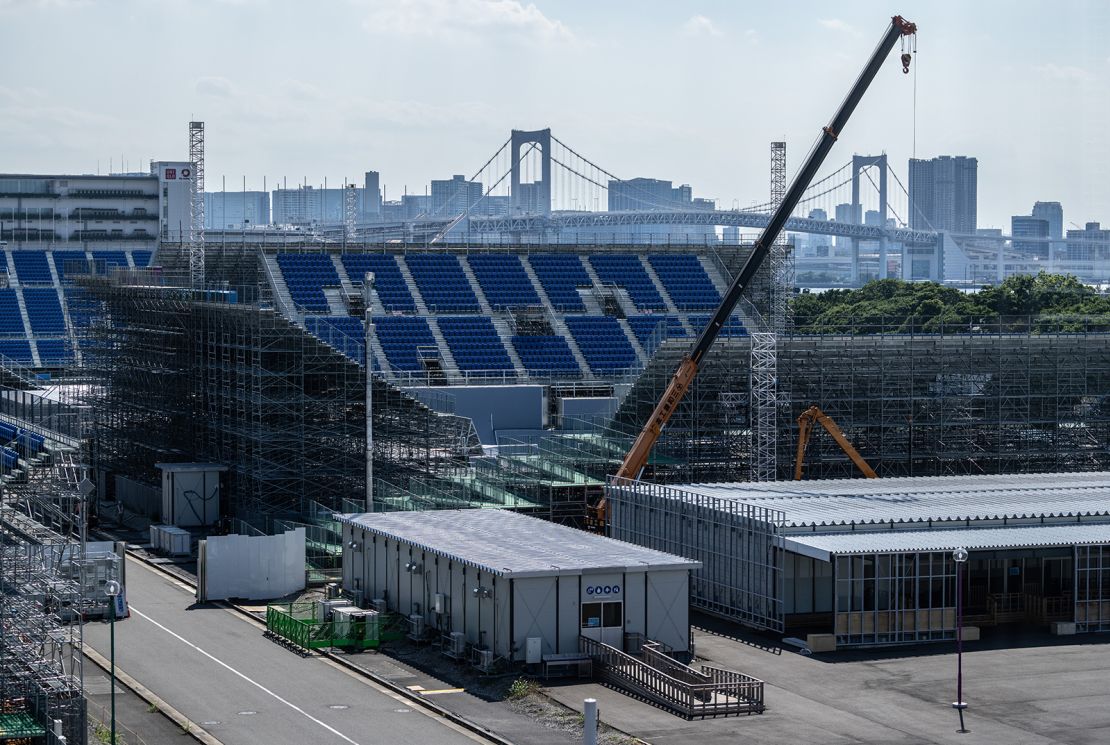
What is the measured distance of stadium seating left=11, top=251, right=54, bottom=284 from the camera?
111m

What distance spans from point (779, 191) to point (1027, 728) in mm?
58368

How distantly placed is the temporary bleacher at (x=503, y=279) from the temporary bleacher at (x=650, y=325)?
4.91m

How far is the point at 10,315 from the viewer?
105m

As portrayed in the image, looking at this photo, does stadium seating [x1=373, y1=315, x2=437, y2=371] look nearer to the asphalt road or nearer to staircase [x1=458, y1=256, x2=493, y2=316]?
staircase [x1=458, y1=256, x2=493, y2=316]

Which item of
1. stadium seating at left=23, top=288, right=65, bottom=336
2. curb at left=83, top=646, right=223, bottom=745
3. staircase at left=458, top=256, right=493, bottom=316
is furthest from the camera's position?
stadium seating at left=23, top=288, right=65, bottom=336

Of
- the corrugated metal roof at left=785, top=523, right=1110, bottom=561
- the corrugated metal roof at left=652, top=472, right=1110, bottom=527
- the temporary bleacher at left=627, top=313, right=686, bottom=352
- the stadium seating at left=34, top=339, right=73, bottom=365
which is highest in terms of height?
the temporary bleacher at left=627, top=313, right=686, bottom=352

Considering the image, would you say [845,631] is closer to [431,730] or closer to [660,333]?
[431,730]

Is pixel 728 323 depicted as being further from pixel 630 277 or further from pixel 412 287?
pixel 412 287

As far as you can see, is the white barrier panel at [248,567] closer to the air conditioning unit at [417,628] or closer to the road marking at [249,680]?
the road marking at [249,680]

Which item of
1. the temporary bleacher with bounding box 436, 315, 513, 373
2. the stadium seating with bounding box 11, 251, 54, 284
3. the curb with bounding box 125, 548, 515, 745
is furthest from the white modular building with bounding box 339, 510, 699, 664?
the stadium seating with bounding box 11, 251, 54, 284

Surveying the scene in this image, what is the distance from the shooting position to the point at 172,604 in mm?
46312

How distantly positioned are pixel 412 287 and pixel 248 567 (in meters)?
37.5

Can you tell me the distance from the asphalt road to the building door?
15.1ft

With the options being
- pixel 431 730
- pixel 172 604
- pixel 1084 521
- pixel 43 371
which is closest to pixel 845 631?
pixel 1084 521
